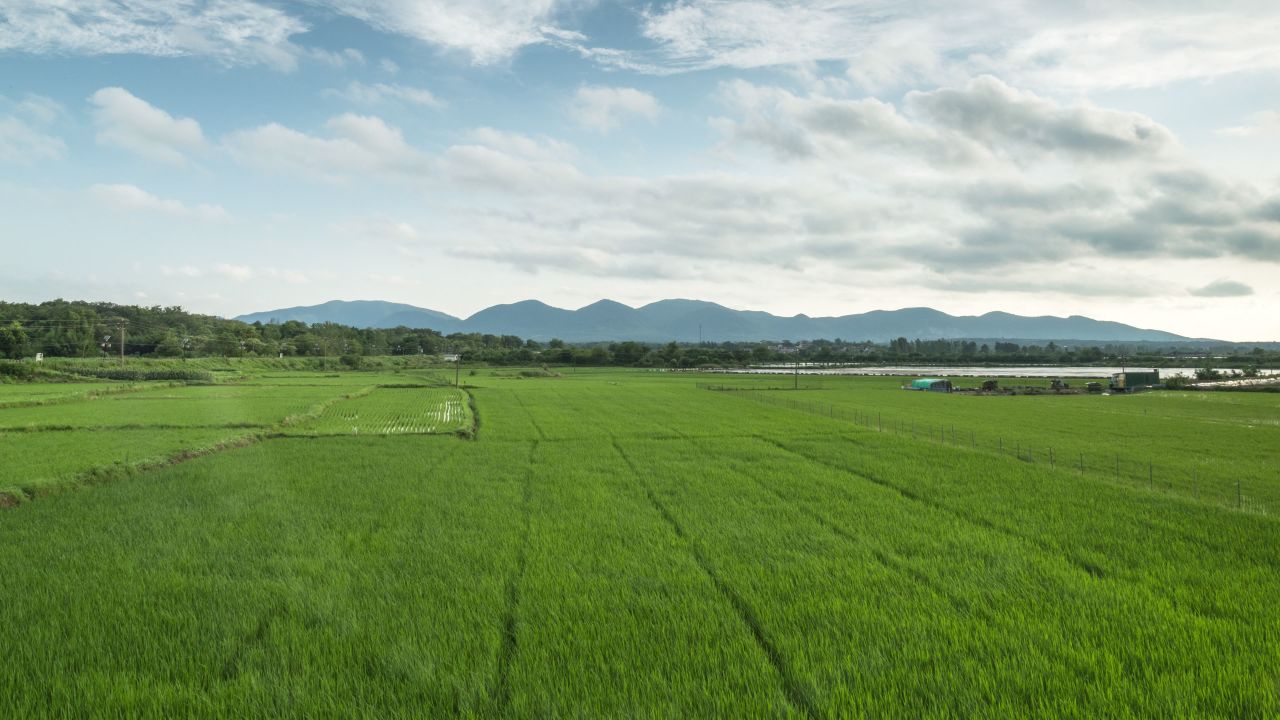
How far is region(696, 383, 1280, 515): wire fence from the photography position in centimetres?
1383

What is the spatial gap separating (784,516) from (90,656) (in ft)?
30.1

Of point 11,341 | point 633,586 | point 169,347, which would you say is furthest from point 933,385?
point 169,347

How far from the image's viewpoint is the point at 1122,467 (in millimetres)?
17828

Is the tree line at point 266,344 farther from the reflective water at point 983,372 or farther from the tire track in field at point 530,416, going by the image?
the tire track in field at point 530,416

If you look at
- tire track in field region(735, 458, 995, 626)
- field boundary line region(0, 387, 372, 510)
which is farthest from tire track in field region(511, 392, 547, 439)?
tire track in field region(735, 458, 995, 626)

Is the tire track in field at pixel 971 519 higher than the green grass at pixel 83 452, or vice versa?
the tire track in field at pixel 971 519

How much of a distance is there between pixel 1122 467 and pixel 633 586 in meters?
16.4

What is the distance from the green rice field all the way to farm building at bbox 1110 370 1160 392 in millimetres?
46525

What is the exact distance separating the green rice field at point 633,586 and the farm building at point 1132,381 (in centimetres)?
4653

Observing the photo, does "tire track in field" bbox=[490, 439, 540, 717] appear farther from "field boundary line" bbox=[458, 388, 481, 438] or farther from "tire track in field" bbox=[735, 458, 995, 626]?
"field boundary line" bbox=[458, 388, 481, 438]

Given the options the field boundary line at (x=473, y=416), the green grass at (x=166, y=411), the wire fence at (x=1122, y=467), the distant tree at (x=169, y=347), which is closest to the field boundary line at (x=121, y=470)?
the green grass at (x=166, y=411)

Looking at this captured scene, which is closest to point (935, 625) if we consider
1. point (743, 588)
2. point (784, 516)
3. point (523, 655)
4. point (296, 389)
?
point (743, 588)

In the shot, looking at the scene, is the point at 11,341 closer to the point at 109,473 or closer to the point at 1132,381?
the point at 109,473

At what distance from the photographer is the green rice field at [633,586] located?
5277 millimetres
